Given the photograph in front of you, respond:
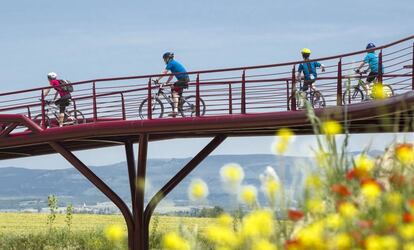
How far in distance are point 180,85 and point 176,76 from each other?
236 mm

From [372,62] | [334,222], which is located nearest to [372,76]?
[372,62]

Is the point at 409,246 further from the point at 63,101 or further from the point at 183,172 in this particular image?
the point at 63,101

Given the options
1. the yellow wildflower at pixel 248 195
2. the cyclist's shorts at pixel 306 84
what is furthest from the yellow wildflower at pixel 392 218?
the cyclist's shorts at pixel 306 84

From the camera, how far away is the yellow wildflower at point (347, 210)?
6062 millimetres

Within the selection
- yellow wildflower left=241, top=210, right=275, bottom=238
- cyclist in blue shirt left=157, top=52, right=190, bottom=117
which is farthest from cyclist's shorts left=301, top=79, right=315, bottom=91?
yellow wildflower left=241, top=210, right=275, bottom=238

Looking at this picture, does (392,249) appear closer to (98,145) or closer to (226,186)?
(226,186)

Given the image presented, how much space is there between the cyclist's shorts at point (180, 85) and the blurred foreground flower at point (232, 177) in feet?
49.6

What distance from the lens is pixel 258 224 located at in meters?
6.14

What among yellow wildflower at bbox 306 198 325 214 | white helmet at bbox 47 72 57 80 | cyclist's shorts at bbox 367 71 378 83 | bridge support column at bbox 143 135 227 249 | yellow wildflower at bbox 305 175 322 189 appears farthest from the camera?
white helmet at bbox 47 72 57 80

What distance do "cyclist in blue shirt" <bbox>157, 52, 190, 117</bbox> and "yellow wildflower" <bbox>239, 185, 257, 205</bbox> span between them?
14.8 m

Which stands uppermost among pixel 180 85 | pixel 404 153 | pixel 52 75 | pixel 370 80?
pixel 52 75

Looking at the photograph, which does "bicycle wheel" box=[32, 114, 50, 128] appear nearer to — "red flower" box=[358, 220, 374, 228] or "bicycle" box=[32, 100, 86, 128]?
"bicycle" box=[32, 100, 86, 128]

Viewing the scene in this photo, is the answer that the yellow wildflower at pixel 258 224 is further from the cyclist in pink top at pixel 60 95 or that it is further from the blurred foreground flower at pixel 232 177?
the cyclist in pink top at pixel 60 95

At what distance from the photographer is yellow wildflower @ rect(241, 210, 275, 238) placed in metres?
6.14
